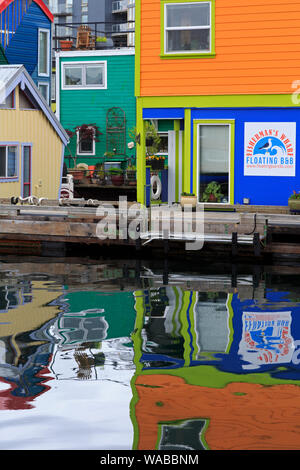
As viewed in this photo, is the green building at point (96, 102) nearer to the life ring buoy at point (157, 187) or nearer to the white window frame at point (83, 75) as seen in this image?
the white window frame at point (83, 75)

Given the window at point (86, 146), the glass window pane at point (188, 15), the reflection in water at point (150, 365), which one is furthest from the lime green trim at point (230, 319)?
the window at point (86, 146)

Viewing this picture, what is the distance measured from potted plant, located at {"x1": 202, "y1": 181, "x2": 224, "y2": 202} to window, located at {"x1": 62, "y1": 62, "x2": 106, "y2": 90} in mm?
20366

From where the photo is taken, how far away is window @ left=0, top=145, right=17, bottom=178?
27.9 metres

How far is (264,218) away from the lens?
20.7m

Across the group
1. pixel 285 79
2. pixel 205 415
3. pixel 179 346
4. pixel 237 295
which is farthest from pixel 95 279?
pixel 205 415

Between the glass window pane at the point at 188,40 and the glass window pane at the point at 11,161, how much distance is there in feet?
25.5

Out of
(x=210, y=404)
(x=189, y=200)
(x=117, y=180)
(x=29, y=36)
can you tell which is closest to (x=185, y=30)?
(x=189, y=200)

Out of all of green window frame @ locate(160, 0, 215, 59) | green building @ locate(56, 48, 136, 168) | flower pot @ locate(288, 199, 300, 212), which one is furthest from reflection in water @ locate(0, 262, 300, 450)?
green building @ locate(56, 48, 136, 168)

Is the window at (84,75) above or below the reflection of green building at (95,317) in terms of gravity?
above

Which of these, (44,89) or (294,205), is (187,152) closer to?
(294,205)

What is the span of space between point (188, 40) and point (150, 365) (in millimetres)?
14002

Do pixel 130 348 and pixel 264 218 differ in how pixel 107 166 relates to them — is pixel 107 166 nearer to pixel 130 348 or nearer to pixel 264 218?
pixel 264 218

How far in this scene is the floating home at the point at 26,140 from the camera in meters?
28.1

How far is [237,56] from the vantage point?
75.0 ft
